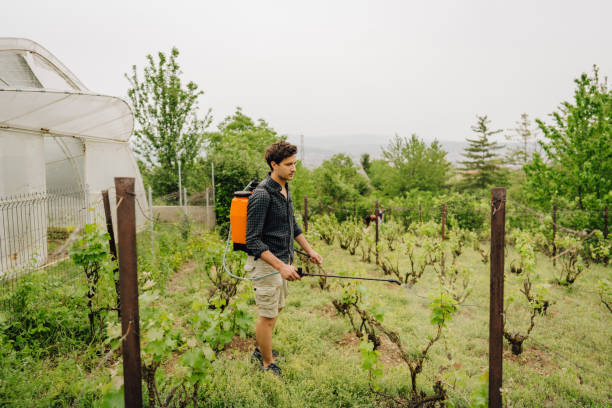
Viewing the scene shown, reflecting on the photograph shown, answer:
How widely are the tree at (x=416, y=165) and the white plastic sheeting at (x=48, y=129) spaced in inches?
683

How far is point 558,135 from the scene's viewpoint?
33.0ft

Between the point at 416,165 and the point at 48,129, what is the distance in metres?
20.5

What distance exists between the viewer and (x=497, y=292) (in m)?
2.19

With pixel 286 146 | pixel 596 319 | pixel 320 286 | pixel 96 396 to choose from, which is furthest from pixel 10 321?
pixel 596 319

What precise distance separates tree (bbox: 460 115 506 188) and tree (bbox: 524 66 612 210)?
29.0m

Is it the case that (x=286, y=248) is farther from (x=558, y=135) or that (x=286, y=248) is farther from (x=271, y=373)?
(x=558, y=135)

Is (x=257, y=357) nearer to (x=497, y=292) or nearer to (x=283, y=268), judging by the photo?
(x=283, y=268)

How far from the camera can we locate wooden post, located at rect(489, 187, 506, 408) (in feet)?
7.03

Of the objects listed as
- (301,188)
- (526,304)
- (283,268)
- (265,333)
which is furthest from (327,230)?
(283,268)

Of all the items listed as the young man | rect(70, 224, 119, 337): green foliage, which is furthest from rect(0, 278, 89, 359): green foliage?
the young man

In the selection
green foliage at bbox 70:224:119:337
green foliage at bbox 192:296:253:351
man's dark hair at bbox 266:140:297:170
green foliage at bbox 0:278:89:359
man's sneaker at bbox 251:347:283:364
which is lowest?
man's sneaker at bbox 251:347:283:364

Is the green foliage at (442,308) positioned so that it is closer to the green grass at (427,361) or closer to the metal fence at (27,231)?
the green grass at (427,361)

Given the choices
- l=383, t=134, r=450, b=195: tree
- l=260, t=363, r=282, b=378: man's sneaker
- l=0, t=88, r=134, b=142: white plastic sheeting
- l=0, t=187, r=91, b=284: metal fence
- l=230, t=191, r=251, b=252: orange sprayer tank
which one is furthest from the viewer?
l=383, t=134, r=450, b=195: tree

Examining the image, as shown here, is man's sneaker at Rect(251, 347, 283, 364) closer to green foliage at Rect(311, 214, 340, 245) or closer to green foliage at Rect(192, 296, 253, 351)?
green foliage at Rect(192, 296, 253, 351)
